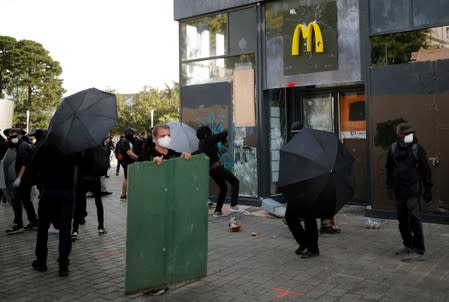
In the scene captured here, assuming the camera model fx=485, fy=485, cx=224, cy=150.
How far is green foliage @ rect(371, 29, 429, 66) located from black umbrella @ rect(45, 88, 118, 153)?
5.27 metres

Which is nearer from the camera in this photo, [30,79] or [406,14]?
[406,14]

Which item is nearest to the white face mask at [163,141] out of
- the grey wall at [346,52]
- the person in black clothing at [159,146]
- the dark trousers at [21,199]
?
the person in black clothing at [159,146]

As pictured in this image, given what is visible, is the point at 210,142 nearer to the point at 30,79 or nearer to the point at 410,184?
the point at 410,184

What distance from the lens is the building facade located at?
8966mm

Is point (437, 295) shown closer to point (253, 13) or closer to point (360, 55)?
point (360, 55)

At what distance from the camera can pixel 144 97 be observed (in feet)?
187

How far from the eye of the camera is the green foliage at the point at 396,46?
8.55 metres

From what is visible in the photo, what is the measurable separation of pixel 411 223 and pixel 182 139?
4.58m

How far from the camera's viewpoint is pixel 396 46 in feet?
28.8

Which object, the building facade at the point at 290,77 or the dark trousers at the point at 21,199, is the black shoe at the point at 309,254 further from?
the dark trousers at the point at 21,199

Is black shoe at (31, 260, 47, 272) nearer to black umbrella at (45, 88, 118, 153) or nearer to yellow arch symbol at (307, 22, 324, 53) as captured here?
black umbrella at (45, 88, 118, 153)

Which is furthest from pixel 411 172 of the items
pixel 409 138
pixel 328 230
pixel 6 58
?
pixel 6 58

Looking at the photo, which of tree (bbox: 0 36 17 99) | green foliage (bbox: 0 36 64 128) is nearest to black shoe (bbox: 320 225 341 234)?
green foliage (bbox: 0 36 64 128)

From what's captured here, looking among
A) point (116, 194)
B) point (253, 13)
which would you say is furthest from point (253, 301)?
point (116, 194)
